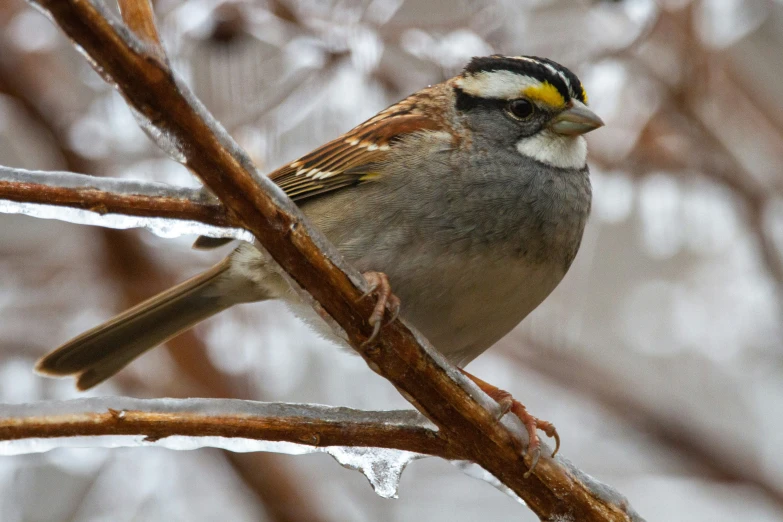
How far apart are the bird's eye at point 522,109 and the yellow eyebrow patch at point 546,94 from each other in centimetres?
3

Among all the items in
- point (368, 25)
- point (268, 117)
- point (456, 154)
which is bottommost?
point (456, 154)

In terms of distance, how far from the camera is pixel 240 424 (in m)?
1.87

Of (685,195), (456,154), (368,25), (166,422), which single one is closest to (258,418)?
(166,422)

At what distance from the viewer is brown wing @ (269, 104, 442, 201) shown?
274 centimetres

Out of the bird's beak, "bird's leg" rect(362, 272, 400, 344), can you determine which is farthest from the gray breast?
"bird's leg" rect(362, 272, 400, 344)

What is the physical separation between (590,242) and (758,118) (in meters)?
0.95

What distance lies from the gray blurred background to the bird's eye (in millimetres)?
683

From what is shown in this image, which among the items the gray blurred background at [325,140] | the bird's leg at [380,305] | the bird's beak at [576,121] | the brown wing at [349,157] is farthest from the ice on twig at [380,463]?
the gray blurred background at [325,140]

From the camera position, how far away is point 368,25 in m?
3.72

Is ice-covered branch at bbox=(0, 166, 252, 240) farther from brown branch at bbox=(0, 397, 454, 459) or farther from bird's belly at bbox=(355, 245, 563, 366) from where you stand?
bird's belly at bbox=(355, 245, 563, 366)

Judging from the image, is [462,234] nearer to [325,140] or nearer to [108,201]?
[108,201]

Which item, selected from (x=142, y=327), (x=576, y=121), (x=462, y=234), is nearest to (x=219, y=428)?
(x=462, y=234)

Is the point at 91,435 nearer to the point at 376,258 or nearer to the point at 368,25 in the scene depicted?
the point at 376,258

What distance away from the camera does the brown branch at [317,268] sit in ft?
4.82
